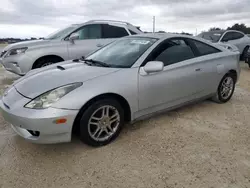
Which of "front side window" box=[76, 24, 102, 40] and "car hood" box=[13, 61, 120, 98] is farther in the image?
"front side window" box=[76, 24, 102, 40]

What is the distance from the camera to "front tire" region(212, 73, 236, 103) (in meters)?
4.14

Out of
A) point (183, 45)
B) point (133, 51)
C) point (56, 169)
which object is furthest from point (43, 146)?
point (183, 45)

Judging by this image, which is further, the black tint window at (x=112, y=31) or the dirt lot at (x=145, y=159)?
the black tint window at (x=112, y=31)

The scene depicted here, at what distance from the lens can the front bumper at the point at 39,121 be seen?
2295 mm

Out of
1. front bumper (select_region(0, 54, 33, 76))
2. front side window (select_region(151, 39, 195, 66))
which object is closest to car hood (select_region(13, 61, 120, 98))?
front side window (select_region(151, 39, 195, 66))

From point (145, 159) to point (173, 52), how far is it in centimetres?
172

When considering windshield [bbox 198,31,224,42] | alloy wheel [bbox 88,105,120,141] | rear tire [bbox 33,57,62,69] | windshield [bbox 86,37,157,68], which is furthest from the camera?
windshield [bbox 198,31,224,42]

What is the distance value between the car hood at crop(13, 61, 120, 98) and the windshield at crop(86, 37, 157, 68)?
25 centimetres

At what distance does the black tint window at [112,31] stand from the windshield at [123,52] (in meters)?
2.83

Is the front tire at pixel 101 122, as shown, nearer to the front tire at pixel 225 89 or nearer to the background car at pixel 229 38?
the front tire at pixel 225 89

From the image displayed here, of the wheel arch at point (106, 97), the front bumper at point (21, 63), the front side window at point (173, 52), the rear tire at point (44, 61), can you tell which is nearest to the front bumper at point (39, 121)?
the wheel arch at point (106, 97)

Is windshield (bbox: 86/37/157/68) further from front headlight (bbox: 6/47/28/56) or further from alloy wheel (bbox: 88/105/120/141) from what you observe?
front headlight (bbox: 6/47/28/56)

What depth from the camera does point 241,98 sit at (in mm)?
4684

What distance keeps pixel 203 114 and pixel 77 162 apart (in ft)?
7.67
